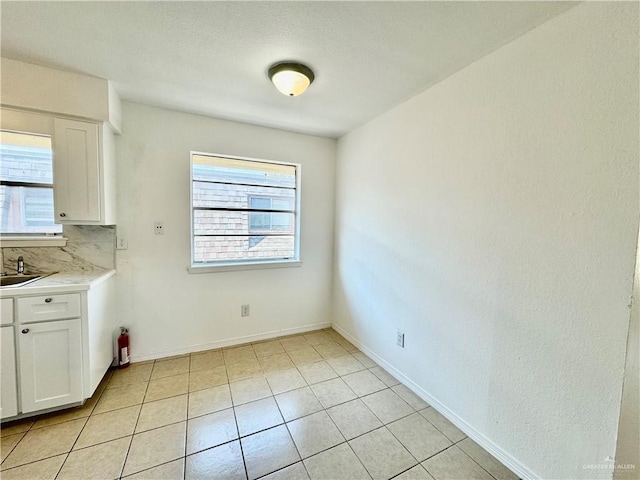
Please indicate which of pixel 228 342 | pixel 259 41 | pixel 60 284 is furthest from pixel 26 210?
pixel 259 41

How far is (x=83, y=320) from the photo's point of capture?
178 centimetres

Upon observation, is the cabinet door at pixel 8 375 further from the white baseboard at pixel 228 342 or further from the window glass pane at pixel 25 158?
the window glass pane at pixel 25 158

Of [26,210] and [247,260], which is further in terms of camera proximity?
[247,260]

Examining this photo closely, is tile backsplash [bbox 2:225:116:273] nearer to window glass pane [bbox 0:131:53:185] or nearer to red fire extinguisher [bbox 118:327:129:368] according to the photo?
window glass pane [bbox 0:131:53:185]

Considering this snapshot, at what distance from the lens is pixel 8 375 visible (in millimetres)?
1611

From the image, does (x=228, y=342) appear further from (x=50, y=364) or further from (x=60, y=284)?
(x=60, y=284)

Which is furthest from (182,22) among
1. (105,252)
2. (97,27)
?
(105,252)

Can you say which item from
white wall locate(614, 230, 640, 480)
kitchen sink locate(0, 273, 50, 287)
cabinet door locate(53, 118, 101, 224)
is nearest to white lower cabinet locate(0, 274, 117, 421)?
kitchen sink locate(0, 273, 50, 287)

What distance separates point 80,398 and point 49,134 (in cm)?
186

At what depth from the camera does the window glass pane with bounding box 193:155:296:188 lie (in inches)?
104

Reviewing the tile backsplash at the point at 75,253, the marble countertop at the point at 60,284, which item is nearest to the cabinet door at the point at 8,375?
the marble countertop at the point at 60,284

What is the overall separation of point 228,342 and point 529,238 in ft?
9.06

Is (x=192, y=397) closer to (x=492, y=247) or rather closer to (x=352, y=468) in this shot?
(x=352, y=468)

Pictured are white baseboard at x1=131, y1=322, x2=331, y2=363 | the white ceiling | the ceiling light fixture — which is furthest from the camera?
white baseboard at x1=131, y1=322, x2=331, y2=363
